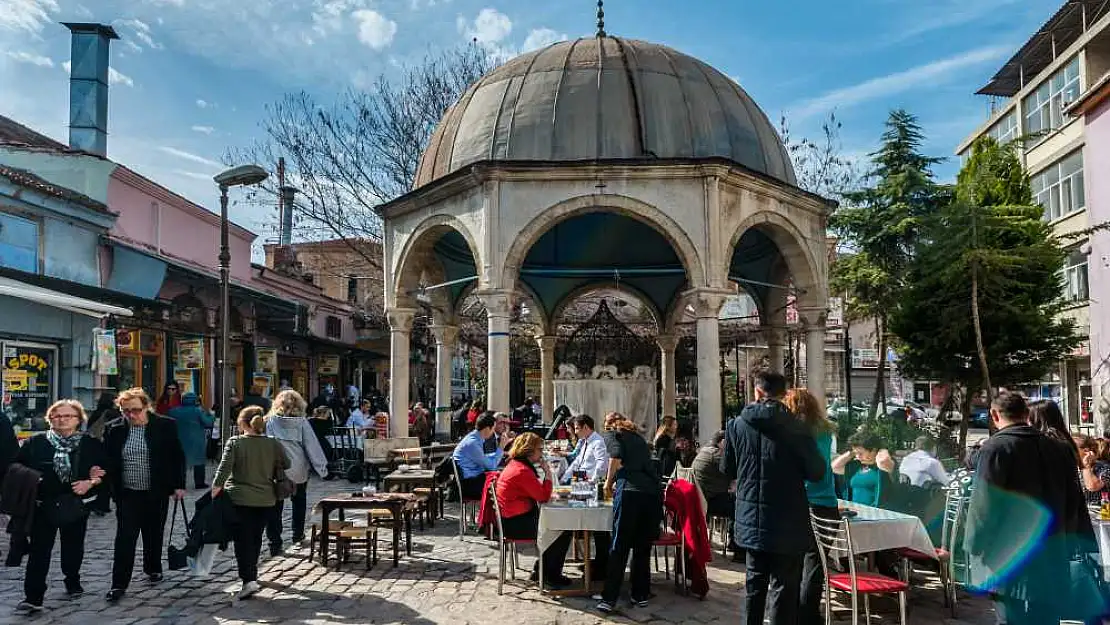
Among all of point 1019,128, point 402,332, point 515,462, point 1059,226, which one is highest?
point 1019,128

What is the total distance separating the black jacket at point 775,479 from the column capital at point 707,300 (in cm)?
660

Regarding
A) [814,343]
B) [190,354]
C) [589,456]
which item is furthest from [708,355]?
[190,354]

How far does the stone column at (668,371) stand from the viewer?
17.8 metres

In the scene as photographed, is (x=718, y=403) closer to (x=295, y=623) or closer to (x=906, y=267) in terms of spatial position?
(x=295, y=623)

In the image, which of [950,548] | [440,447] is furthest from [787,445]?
[440,447]

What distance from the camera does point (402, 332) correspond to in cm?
1373

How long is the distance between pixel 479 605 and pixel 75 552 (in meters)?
3.24

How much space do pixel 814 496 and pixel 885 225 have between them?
16502mm

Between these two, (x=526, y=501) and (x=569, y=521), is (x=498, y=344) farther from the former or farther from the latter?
(x=569, y=521)

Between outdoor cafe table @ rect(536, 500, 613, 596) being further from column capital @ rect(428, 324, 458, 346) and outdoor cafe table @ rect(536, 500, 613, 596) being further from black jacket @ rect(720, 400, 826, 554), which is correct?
column capital @ rect(428, 324, 458, 346)

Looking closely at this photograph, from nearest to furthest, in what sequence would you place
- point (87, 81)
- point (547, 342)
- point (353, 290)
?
point (87, 81) < point (547, 342) < point (353, 290)

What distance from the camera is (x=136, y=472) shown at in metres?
6.47

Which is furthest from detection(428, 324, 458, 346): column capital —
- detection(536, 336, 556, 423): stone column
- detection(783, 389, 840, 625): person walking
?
detection(783, 389, 840, 625): person walking

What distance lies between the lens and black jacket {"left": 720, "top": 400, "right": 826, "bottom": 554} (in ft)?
15.3
